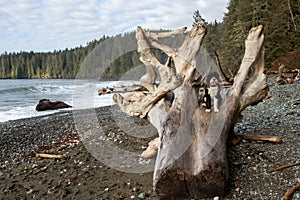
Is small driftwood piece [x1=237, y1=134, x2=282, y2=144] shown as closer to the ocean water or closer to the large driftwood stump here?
the large driftwood stump

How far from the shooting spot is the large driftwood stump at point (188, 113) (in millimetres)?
3258

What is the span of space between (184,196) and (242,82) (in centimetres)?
221

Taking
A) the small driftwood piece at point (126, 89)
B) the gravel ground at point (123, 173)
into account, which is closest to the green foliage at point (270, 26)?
the small driftwood piece at point (126, 89)

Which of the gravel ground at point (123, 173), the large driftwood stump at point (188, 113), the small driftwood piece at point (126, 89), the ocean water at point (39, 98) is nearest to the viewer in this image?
the large driftwood stump at point (188, 113)

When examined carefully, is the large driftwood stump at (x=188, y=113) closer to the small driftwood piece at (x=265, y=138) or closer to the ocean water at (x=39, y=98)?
the small driftwood piece at (x=265, y=138)

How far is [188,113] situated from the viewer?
13.1 feet

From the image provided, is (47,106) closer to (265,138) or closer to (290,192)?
(265,138)

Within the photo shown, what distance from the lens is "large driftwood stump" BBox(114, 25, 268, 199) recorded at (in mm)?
3258

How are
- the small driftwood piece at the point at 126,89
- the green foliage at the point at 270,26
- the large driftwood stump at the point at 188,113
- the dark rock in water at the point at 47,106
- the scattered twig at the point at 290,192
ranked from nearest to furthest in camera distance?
the scattered twig at the point at 290,192, the large driftwood stump at the point at 188,113, the small driftwood piece at the point at 126,89, the dark rock in water at the point at 47,106, the green foliage at the point at 270,26

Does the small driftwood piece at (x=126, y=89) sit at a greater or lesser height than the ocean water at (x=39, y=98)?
greater

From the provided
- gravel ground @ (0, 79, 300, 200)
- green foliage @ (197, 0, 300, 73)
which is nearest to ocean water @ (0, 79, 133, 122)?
gravel ground @ (0, 79, 300, 200)

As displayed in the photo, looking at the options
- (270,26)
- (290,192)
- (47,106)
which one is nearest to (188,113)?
(290,192)

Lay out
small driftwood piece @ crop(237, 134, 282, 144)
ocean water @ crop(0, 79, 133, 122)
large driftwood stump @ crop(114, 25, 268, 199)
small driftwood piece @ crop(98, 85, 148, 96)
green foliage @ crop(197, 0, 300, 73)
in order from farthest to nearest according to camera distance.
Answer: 1. green foliage @ crop(197, 0, 300, 73)
2. ocean water @ crop(0, 79, 133, 122)
3. small driftwood piece @ crop(98, 85, 148, 96)
4. small driftwood piece @ crop(237, 134, 282, 144)
5. large driftwood stump @ crop(114, 25, 268, 199)

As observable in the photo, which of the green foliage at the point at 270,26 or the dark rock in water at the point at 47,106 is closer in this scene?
the dark rock in water at the point at 47,106
